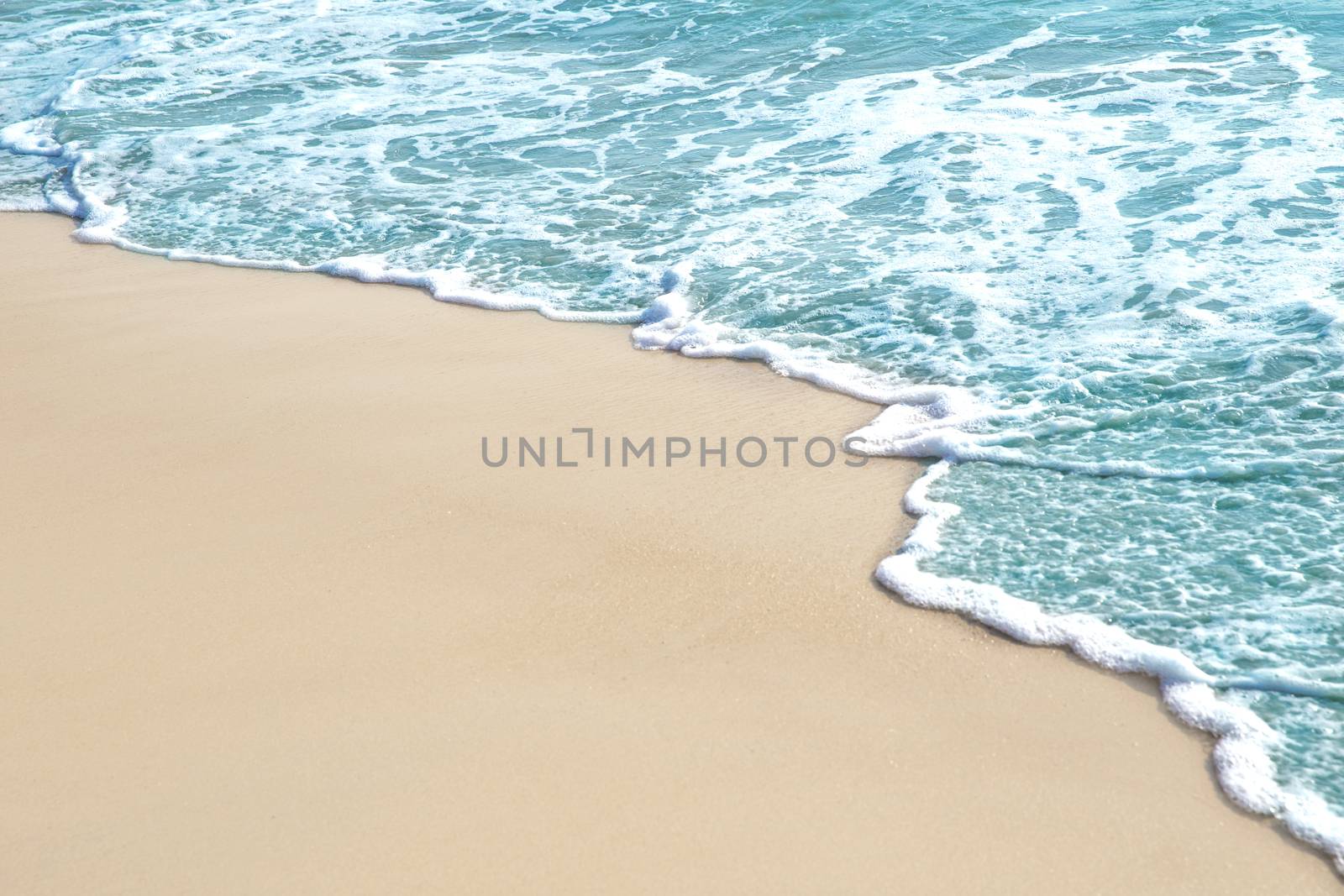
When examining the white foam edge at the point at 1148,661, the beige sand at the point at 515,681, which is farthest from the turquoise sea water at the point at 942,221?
the beige sand at the point at 515,681

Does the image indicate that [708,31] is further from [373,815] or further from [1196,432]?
[373,815]

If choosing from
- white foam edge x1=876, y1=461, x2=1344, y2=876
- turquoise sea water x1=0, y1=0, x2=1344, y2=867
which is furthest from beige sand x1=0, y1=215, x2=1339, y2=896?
turquoise sea water x1=0, y1=0, x2=1344, y2=867

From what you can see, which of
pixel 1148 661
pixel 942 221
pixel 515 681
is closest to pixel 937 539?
pixel 1148 661

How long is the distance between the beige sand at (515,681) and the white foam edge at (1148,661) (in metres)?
0.06

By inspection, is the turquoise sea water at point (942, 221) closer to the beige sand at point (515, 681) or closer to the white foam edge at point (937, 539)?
the white foam edge at point (937, 539)

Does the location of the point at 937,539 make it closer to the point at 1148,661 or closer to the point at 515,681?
the point at 1148,661

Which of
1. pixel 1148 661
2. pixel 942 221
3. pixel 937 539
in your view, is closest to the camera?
pixel 1148 661

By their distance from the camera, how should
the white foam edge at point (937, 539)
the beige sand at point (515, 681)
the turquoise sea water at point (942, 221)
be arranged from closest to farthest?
the beige sand at point (515, 681) < the white foam edge at point (937, 539) < the turquoise sea water at point (942, 221)

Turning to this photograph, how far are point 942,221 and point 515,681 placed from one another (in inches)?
155

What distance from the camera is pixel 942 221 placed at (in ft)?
20.2

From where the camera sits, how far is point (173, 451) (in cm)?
446

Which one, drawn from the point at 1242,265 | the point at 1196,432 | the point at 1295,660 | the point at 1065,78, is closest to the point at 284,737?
the point at 1295,660

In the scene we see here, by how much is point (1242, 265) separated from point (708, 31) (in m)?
6.02

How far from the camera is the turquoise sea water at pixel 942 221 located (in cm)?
355
